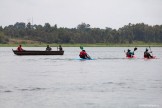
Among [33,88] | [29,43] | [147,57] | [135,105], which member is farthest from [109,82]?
[29,43]

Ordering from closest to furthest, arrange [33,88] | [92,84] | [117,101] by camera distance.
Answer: [117,101], [33,88], [92,84]

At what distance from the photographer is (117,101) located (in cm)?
2575

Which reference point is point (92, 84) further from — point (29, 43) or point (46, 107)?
point (29, 43)

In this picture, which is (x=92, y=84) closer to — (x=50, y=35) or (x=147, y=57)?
(x=147, y=57)

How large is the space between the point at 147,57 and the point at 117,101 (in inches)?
1708

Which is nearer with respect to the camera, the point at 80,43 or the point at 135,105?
the point at 135,105

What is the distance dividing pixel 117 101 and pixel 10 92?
7174 mm

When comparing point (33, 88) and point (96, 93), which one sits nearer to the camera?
point (96, 93)

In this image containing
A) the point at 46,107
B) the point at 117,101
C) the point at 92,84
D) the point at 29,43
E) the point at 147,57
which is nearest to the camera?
the point at 46,107

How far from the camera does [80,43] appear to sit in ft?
639

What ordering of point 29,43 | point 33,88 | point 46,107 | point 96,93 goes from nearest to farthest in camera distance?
point 46,107 → point 96,93 → point 33,88 → point 29,43

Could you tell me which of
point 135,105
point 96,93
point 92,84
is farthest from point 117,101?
point 92,84

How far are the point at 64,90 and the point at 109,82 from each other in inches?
253

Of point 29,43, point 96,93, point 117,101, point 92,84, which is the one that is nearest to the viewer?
point 117,101
